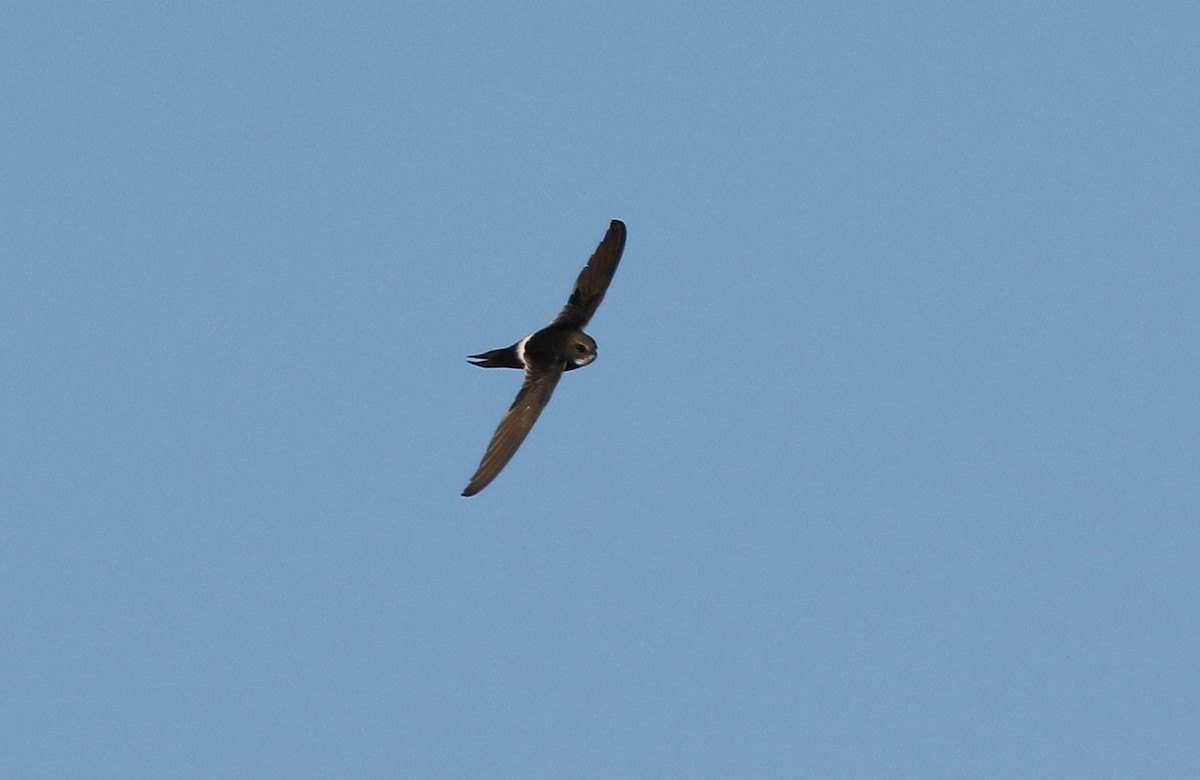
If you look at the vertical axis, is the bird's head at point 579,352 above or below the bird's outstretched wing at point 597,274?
below

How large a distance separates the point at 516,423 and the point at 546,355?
4.67 feet

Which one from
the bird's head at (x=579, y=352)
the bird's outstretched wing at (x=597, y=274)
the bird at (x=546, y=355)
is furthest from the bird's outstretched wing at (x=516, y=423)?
the bird's outstretched wing at (x=597, y=274)

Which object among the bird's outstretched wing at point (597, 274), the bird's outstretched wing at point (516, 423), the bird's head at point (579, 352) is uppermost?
the bird's outstretched wing at point (597, 274)

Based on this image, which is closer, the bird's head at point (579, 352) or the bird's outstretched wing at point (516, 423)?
the bird's outstretched wing at point (516, 423)

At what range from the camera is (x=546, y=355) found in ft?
69.8

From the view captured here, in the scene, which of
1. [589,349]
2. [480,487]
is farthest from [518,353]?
[480,487]

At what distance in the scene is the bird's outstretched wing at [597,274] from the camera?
73.9ft

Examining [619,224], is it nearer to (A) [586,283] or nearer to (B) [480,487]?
(A) [586,283]

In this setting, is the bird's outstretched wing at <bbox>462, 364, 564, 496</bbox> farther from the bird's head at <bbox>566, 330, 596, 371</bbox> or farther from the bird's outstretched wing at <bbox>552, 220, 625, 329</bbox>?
the bird's outstretched wing at <bbox>552, 220, 625, 329</bbox>

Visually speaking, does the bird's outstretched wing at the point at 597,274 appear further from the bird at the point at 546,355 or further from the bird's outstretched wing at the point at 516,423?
the bird's outstretched wing at the point at 516,423

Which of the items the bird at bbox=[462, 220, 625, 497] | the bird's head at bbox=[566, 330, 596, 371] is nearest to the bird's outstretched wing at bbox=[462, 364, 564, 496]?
the bird at bbox=[462, 220, 625, 497]

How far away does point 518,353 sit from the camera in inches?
850

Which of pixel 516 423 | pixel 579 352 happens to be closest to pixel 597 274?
pixel 579 352

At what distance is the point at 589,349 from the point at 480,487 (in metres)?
3.07
